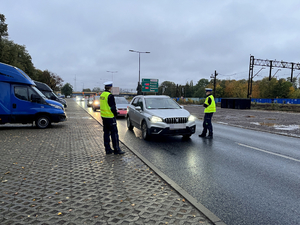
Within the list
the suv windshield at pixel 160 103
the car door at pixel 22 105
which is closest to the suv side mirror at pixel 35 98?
the car door at pixel 22 105

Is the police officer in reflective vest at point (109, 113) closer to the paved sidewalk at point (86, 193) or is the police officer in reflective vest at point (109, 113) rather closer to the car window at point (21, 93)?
the paved sidewalk at point (86, 193)

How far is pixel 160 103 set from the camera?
9344 mm

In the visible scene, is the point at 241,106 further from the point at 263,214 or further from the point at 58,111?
the point at 263,214

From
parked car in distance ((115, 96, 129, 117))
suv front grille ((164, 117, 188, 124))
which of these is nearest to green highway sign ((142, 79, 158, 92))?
parked car in distance ((115, 96, 129, 117))

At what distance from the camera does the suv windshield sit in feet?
29.9

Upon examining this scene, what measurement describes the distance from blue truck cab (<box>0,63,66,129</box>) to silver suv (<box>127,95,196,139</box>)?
479cm

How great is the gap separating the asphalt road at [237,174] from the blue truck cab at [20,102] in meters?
5.62

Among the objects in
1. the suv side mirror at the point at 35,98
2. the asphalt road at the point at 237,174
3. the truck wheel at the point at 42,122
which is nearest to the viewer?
the asphalt road at the point at 237,174

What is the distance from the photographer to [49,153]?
611 centimetres

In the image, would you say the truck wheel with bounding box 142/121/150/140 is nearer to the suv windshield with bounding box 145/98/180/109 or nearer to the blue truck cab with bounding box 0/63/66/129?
the suv windshield with bounding box 145/98/180/109

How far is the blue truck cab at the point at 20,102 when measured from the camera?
34.2 ft

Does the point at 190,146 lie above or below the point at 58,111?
below

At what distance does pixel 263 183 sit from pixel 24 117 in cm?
1034

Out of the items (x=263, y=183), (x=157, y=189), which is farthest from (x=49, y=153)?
(x=263, y=183)
